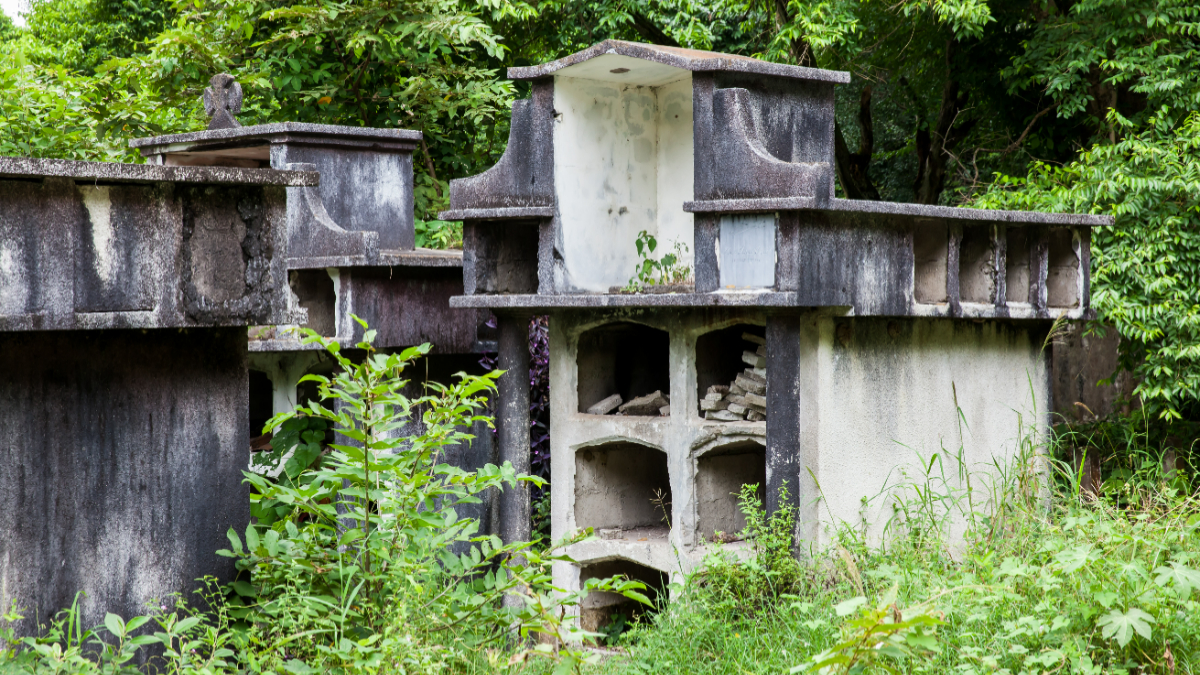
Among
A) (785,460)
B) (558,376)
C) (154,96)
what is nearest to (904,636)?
(785,460)

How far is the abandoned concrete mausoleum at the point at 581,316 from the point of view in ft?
14.0

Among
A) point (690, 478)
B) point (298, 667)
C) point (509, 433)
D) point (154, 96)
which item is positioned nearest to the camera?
point (298, 667)

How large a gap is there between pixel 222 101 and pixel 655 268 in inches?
150

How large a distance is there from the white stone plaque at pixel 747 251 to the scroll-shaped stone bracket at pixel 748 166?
0.48 feet

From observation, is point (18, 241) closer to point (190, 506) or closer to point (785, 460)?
point (190, 506)

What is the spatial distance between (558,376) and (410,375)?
114 cm

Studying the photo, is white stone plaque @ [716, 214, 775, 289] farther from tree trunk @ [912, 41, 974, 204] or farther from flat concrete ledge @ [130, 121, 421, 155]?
tree trunk @ [912, 41, 974, 204]

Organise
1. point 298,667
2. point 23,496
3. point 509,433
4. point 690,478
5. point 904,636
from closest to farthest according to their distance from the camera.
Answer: point 904,636 → point 298,667 → point 23,496 → point 690,478 → point 509,433

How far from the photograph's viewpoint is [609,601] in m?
7.56

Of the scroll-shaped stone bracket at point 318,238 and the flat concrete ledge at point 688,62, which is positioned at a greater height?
the flat concrete ledge at point 688,62

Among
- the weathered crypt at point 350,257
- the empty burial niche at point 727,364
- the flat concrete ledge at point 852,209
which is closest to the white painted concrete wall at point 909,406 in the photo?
the empty burial niche at point 727,364

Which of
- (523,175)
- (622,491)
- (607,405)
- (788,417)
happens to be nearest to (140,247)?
(523,175)

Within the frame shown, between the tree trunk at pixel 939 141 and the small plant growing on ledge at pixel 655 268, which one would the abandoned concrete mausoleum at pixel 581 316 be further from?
the tree trunk at pixel 939 141

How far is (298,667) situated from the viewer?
3.88m
